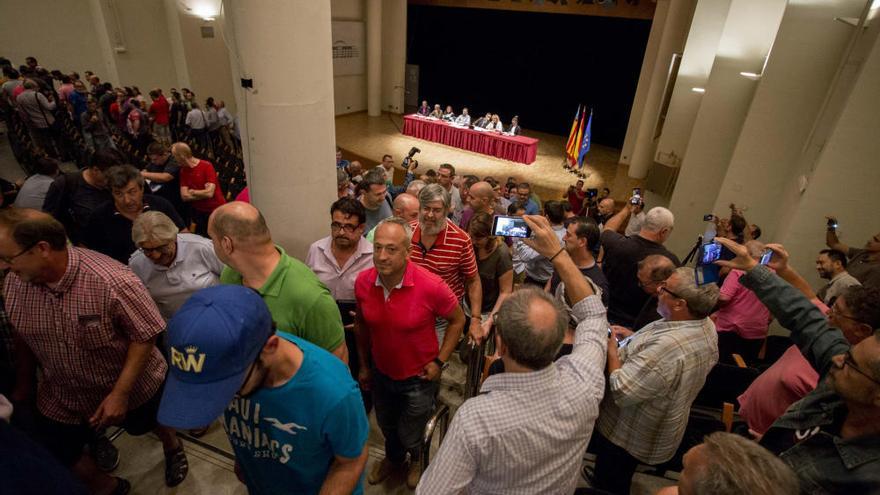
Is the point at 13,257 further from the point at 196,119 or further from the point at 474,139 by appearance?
the point at 474,139

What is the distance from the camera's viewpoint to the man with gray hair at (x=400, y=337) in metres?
2.08

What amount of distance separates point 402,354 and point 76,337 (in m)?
1.47

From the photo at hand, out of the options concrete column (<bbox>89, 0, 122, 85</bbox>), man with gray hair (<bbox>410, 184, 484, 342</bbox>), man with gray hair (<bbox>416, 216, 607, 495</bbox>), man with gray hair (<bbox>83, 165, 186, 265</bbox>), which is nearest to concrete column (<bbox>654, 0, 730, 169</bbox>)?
man with gray hair (<bbox>410, 184, 484, 342</bbox>)

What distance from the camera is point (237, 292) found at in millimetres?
1161

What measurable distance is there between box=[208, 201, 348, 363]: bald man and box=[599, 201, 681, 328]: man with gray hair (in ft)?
7.14

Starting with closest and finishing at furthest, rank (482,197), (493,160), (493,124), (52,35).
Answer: (482,197)
(52,35)
(493,160)
(493,124)

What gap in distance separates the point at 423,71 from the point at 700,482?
20313 mm

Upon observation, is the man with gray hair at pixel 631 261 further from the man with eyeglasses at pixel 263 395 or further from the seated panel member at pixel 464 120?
the seated panel member at pixel 464 120

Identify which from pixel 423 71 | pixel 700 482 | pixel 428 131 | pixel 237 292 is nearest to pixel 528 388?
pixel 700 482

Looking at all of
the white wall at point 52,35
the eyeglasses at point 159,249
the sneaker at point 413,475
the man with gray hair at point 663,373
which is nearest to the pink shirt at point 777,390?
the man with gray hair at point 663,373

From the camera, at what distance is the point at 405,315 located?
2117mm

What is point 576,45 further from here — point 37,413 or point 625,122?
point 37,413

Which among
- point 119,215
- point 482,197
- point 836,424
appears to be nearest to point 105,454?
point 119,215

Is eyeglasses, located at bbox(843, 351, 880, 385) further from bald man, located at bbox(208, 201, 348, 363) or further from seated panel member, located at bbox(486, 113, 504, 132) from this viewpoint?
seated panel member, located at bbox(486, 113, 504, 132)
